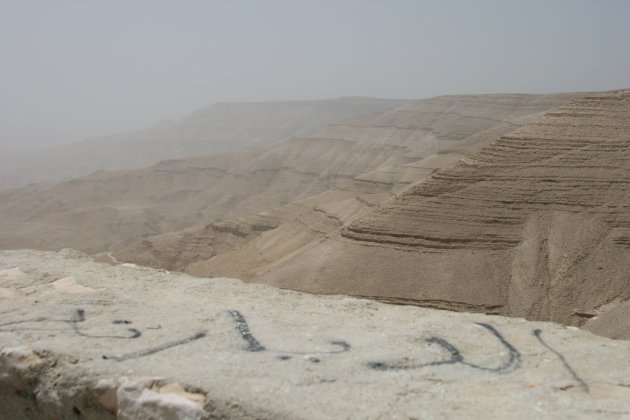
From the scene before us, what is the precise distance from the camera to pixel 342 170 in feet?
194

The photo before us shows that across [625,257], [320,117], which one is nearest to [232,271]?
[625,257]

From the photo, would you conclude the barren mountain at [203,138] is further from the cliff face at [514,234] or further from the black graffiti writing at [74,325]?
the black graffiti writing at [74,325]

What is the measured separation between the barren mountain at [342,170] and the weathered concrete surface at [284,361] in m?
19.6

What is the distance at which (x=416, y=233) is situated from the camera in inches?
794

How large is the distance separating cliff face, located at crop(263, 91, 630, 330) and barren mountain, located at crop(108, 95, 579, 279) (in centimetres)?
679

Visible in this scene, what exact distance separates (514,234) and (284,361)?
16431mm

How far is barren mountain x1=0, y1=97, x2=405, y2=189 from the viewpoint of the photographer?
350 ft

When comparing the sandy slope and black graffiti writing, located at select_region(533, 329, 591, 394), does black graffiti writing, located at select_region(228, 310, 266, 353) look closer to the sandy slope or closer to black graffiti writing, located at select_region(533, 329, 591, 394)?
black graffiti writing, located at select_region(533, 329, 591, 394)

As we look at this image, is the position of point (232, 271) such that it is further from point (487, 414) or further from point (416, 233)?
point (487, 414)

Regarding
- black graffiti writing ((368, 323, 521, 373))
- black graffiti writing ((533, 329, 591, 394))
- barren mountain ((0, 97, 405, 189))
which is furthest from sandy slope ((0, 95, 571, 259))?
black graffiti writing ((368, 323, 521, 373))

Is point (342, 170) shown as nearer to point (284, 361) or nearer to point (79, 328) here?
point (79, 328)

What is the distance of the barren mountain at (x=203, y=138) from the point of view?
107m

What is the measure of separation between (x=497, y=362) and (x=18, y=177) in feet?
346

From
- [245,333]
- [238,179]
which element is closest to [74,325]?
[245,333]
